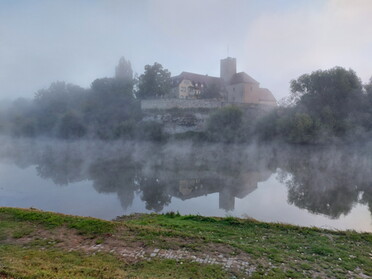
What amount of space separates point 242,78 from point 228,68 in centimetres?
515

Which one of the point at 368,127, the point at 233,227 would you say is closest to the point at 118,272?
the point at 233,227

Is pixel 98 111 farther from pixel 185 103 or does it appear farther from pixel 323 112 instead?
pixel 323 112

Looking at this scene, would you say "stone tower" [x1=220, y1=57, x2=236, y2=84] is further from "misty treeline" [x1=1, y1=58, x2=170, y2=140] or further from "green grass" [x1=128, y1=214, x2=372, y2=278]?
"green grass" [x1=128, y1=214, x2=372, y2=278]

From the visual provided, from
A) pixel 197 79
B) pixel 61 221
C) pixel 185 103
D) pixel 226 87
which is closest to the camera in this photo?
pixel 61 221

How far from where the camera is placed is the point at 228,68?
52.4 m

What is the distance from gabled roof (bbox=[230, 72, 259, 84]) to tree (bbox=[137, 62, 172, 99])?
41.4ft

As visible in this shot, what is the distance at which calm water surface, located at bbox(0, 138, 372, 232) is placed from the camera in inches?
497

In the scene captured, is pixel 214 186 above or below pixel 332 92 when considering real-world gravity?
below

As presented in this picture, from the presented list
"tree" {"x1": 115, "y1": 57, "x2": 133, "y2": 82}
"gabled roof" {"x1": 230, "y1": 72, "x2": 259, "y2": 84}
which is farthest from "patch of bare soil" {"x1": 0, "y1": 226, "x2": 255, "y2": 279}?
"tree" {"x1": 115, "y1": 57, "x2": 133, "y2": 82}

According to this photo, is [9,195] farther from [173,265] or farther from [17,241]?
[173,265]

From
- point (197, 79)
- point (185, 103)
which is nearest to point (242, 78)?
point (197, 79)

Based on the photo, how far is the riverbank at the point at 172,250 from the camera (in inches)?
210

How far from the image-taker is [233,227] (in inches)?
352

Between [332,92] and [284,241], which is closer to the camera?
[284,241]
